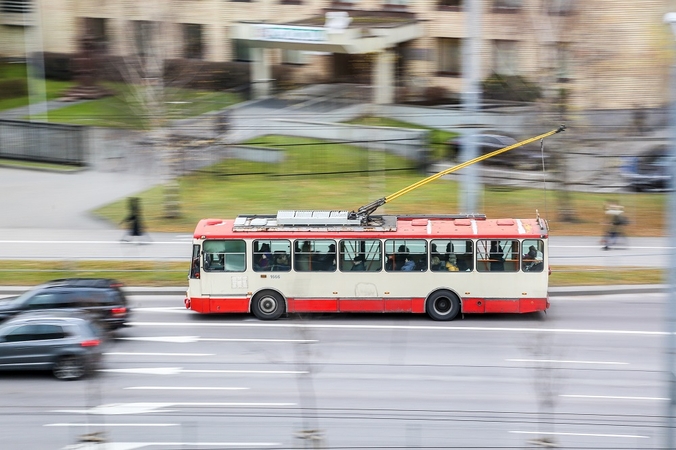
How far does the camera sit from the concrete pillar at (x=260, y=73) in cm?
4700

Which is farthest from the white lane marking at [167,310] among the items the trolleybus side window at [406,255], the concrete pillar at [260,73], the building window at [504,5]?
the concrete pillar at [260,73]

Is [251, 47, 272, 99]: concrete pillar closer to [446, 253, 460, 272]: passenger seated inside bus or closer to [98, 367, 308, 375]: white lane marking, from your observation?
[446, 253, 460, 272]: passenger seated inside bus

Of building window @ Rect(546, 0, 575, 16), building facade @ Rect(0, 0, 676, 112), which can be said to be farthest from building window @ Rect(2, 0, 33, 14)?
building window @ Rect(546, 0, 575, 16)

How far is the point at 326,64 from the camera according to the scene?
157 ft

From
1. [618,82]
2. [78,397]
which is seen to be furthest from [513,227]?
[618,82]

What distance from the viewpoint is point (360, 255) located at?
71.2ft

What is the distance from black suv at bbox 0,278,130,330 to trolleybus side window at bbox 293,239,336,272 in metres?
4.02

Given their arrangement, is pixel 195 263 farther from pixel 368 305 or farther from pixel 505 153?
pixel 505 153

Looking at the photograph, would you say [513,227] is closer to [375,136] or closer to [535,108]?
[535,108]

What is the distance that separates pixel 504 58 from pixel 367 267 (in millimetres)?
25530

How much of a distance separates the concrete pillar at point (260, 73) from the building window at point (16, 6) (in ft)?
37.6

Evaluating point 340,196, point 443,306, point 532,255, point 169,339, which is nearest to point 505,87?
point 340,196

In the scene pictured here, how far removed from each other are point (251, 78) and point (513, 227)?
92.3 feet

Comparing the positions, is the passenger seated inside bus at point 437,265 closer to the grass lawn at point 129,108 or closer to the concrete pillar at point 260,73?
the grass lawn at point 129,108
